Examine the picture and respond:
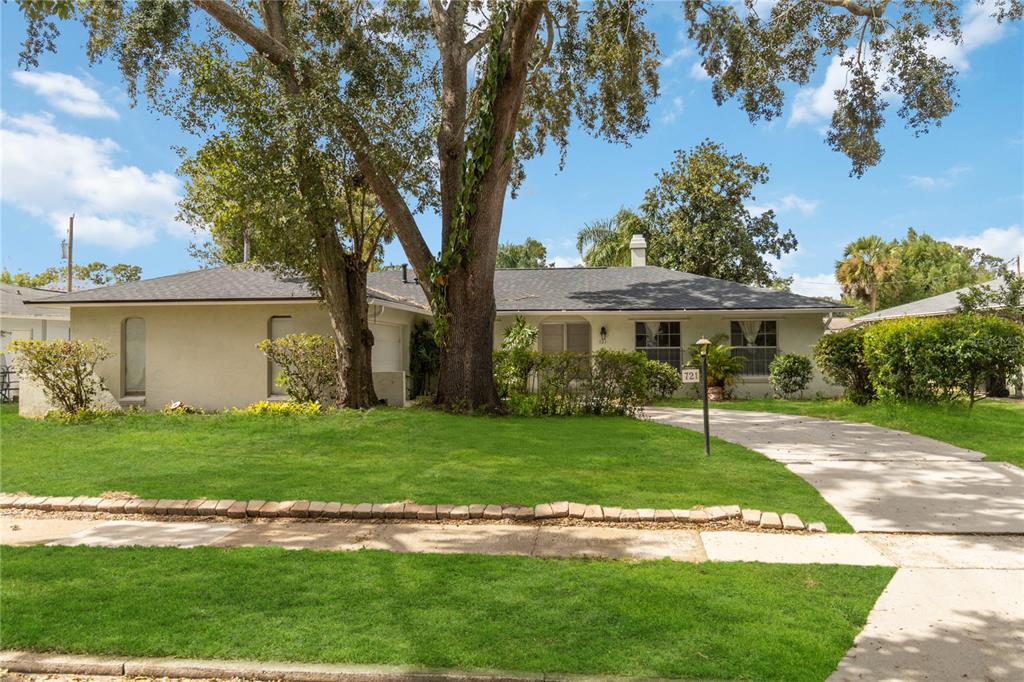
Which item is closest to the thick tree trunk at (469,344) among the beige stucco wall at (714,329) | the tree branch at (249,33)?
the tree branch at (249,33)

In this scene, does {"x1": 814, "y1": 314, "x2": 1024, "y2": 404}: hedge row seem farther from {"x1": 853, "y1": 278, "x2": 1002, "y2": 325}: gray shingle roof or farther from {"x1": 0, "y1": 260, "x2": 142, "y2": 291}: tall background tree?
{"x1": 0, "y1": 260, "x2": 142, "y2": 291}: tall background tree

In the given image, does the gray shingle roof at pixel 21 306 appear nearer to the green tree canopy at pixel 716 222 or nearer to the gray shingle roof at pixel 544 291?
the gray shingle roof at pixel 544 291

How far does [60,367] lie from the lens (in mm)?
12930

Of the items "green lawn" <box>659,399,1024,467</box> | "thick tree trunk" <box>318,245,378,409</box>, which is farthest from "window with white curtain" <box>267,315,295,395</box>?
"green lawn" <box>659,399,1024,467</box>

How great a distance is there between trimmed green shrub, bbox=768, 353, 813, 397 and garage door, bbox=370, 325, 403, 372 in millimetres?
10440

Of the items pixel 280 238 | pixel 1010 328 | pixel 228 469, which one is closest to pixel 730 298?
pixel 1010 328

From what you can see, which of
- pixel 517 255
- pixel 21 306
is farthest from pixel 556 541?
pixel 517 255

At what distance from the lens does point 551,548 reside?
17.3ft

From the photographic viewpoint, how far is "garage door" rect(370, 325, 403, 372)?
17.1 meters

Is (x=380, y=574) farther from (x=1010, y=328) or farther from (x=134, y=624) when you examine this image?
(x=1010, y=328)

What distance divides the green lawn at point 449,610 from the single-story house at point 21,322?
18.6 metres

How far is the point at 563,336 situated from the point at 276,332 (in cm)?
844

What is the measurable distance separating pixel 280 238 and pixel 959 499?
11.2 metres

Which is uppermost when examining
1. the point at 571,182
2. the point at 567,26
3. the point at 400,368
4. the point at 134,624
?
the point at 567,26
